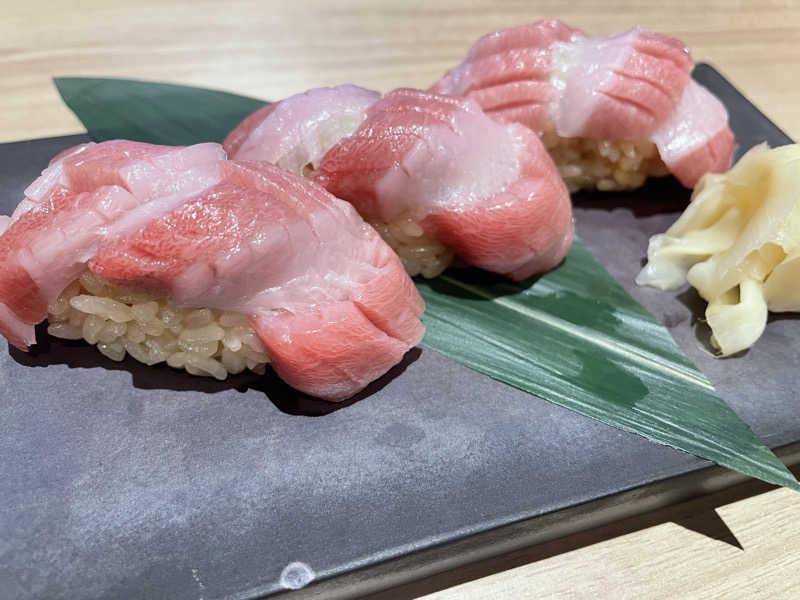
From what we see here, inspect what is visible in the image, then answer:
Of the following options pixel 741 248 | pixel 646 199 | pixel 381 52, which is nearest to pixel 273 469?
pixel 741 248

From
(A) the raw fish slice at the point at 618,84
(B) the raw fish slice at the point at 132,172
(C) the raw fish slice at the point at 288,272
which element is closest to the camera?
(C) the raw fish slice at the point at 288,272

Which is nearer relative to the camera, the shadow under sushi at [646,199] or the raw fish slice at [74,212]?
the raw fish slice at [74,212]

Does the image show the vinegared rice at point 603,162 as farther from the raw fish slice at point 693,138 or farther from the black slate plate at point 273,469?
the black slate plate at point 273,469

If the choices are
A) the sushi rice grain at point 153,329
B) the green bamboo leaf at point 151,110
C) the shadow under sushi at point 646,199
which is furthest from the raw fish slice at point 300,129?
the shadow under sushi at point 646,199

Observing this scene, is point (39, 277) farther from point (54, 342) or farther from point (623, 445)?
point (623, 445)

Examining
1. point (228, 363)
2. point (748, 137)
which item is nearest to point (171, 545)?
point (228, 363)

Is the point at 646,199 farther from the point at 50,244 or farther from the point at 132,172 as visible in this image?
the point at 50,244
